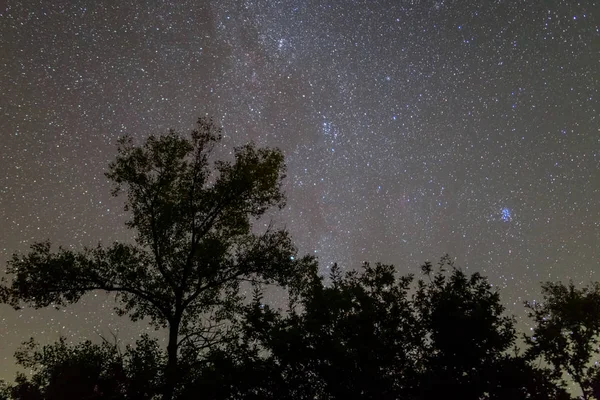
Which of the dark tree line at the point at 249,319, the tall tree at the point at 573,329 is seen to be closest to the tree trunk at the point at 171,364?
the dark tree line at the point at 249,319

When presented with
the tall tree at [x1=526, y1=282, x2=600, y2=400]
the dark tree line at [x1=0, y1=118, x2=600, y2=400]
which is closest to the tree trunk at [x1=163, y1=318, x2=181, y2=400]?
the dark tree line at [x1=0, y1=118, x2=600, y2=400]

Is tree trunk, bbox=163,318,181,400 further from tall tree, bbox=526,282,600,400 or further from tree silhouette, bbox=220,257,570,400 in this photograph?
tall tree, bbox=526,282,600,400

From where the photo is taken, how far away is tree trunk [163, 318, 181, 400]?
9.51 metres

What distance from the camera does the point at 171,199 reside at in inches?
518

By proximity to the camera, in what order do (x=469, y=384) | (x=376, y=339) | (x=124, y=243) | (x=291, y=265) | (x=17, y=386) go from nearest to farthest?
(x=469, y=384) → (x=376, y=339) → (x=124, y=243) → (x=291, y=265) → (x=17, y=386)

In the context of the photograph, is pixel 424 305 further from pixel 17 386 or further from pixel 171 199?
pixel 17 386

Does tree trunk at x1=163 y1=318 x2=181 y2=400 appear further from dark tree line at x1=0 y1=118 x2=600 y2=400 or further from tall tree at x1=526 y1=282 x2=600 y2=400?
tall tree at x1=526 y1=282 x2=600 y2=400

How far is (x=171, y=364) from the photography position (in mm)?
10383

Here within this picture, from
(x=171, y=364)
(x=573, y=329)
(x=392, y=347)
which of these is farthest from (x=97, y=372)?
(x=573, y=329)

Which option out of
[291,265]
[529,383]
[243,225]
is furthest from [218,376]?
[529,383]

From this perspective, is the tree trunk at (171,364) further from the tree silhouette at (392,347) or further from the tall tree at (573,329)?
the tall tree at (573,329)

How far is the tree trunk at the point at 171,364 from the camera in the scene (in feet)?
31.2

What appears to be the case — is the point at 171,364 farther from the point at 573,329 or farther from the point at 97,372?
the point at 573,329

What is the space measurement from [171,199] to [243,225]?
2.90 metres
